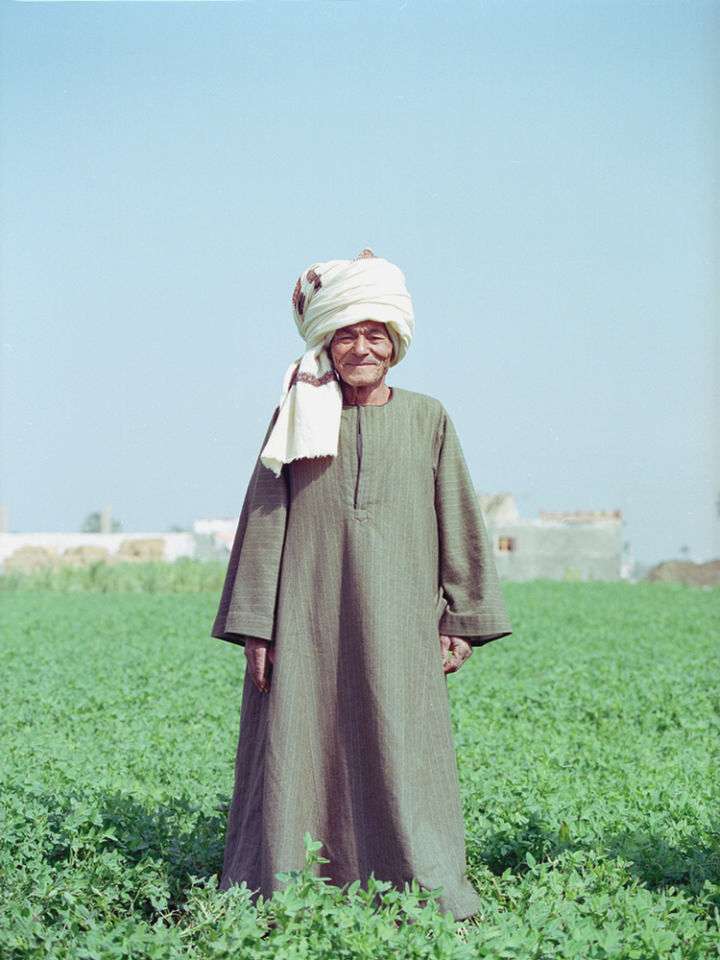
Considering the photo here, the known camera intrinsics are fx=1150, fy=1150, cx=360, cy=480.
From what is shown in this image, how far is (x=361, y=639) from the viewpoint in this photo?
145 inches

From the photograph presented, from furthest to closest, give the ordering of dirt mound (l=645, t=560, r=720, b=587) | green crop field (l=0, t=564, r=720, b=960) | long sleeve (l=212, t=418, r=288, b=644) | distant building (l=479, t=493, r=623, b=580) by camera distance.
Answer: distant building (l=479, t=493, r=623, b=580) → dirt mound (l=645, t=560, r=720, b=587) → long sleeve (l=212, t=418, r=288, b=644) → green crop field (l=0, t=564, r=720, b=960)

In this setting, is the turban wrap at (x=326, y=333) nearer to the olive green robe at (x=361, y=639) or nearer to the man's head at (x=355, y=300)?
the man's head at (x=355, y=300)

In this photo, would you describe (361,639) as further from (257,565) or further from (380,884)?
(380,884)

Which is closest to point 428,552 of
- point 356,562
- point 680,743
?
point 356,562

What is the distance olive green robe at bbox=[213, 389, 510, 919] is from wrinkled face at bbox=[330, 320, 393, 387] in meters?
0.12

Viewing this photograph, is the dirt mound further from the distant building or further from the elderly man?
the elderly man


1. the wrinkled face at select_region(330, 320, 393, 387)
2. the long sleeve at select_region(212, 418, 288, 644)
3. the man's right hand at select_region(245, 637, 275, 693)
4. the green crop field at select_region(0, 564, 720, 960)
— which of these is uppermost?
the wrinkled face at select_region(330, 320, 393, 387)

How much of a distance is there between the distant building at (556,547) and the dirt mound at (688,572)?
8012 mm

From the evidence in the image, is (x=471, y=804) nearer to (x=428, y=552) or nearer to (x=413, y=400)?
(x=428, y=552)

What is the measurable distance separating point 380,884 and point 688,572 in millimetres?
38923

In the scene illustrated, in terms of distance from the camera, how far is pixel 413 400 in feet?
12.8

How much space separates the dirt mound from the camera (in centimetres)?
4000

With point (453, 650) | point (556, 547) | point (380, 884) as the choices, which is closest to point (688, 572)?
point (556, 547)

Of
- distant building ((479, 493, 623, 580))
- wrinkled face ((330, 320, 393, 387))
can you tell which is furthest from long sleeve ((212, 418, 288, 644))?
distant building ((479, 493, 623, 580))
